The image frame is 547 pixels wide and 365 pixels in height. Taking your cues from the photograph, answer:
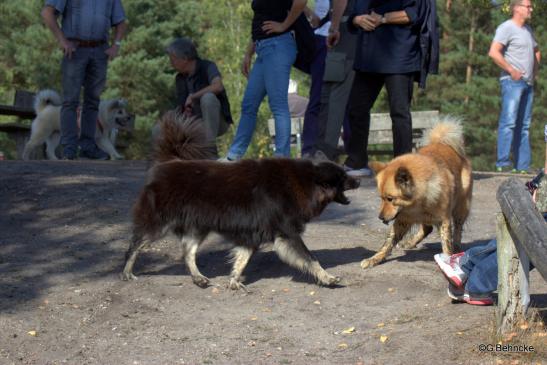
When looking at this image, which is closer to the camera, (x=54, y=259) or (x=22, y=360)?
(x=22, y=360)

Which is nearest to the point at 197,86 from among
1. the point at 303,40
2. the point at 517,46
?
the point at 303,40

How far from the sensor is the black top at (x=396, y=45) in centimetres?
804

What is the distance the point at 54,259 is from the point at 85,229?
82 centimetres

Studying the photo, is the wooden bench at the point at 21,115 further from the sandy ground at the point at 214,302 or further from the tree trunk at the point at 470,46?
the tree trunk at the point at 470,46

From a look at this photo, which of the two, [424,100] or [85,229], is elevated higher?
[85,229]

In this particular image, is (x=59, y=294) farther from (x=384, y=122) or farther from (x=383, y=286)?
(x=384, y=122)

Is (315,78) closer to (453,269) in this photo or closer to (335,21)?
(335,21)

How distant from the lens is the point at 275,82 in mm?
8773

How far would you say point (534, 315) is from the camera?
5.02 metres

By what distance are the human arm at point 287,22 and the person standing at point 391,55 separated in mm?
488

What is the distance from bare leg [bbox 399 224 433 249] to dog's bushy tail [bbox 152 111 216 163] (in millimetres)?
1881

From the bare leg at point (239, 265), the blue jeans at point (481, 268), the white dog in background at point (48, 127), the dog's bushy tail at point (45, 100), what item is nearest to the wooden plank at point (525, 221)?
the blue jeans at point (481, 268)

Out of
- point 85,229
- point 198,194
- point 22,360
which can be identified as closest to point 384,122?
point 85,229

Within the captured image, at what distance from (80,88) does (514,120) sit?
5456 millimetres
